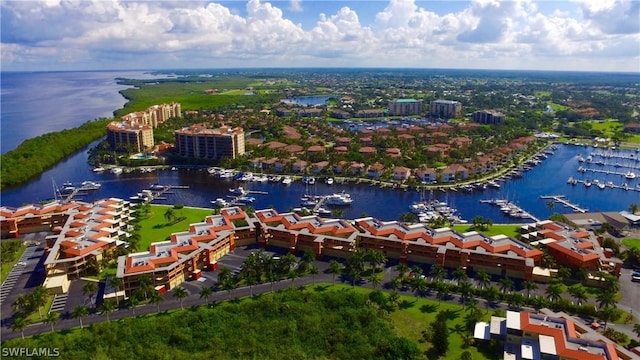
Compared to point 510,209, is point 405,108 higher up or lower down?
higher up

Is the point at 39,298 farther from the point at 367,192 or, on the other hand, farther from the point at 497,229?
the point at 367,192

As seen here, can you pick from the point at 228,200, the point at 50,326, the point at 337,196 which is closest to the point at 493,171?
the point at 337,196

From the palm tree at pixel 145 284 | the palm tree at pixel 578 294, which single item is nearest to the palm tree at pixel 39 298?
the palm tree at pixel 145 284

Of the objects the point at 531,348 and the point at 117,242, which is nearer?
the point at 531,348

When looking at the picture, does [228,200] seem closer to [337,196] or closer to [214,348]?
[337,196]

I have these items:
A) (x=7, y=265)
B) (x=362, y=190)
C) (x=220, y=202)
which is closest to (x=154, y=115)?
(x=220, y=202)

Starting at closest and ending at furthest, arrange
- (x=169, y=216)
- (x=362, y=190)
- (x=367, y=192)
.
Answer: (x=169, y=216) < (x=367, y=192) < (x=362, y=190)
